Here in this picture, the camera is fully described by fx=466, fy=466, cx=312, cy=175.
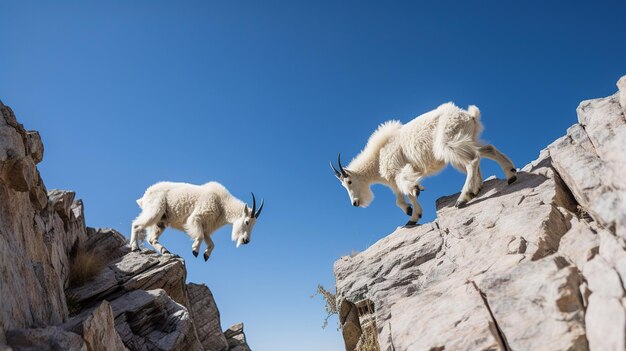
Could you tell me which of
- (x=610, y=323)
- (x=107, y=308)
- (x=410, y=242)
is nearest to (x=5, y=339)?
(x=107, y=308)

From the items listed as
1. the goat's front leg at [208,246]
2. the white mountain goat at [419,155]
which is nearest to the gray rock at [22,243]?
the goat's front leg at [208,246]

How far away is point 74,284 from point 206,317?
10.7 ft

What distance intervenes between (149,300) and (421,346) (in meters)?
5.62

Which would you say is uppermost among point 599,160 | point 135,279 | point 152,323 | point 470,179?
point 135,279

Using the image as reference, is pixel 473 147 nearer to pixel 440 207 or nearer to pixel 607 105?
pixel 440 207

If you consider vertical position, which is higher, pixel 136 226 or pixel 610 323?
pixel 136 226

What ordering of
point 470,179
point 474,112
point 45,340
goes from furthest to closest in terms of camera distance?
point 474,112
point 470,179
point 45,340

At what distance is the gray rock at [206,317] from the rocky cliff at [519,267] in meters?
4.39

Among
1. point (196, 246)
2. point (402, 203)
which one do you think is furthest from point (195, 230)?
point (402, 203)

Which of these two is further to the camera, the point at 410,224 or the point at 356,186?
the point at 356,186

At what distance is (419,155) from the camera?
953cm

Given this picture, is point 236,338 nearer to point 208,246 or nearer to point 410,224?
point 208,246

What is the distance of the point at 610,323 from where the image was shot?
3426 millimetres

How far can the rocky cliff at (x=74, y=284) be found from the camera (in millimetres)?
4930
